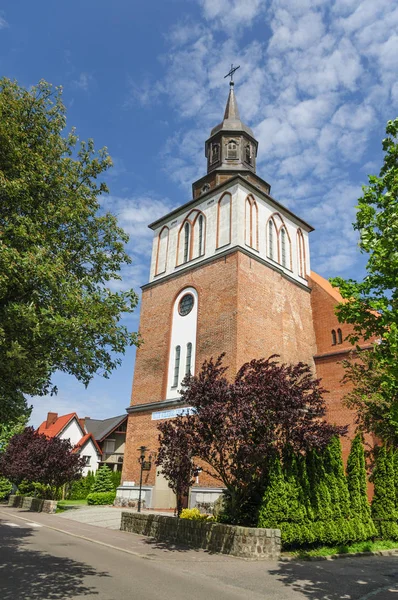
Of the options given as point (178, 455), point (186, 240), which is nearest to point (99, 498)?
point (186, 240)

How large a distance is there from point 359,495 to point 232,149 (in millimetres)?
20415

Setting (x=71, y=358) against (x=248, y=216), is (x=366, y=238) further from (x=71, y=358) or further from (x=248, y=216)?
(x=248, y=216)

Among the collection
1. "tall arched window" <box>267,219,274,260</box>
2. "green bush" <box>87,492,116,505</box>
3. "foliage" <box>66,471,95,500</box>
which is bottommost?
"green bush" <box>87,492,116,505</box>

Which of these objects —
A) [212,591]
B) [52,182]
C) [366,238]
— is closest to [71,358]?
[52,182]

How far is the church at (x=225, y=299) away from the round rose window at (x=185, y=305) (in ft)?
0.19

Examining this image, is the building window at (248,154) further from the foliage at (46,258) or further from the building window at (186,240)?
the foliage at (46,258)

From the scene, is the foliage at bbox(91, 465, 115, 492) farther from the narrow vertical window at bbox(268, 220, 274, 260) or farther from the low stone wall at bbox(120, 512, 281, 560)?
the narrow vertical window at bbox(268, 220, 274, 260)

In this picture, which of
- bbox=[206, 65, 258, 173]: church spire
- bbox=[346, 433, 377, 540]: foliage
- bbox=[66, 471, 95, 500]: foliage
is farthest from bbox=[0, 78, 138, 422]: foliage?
bbox=[66, 471, 95, 500]: foliage

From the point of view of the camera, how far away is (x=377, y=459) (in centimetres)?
1627

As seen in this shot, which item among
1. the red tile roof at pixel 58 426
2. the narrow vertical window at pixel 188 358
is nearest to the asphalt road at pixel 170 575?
the narrow vertical window at pixel 188 358

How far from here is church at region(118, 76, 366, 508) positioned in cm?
2111

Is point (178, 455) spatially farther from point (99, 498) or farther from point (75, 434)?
point (75, 434)

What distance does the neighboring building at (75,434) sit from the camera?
138ft

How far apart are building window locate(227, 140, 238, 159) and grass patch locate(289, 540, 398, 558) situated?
21.2 meters
